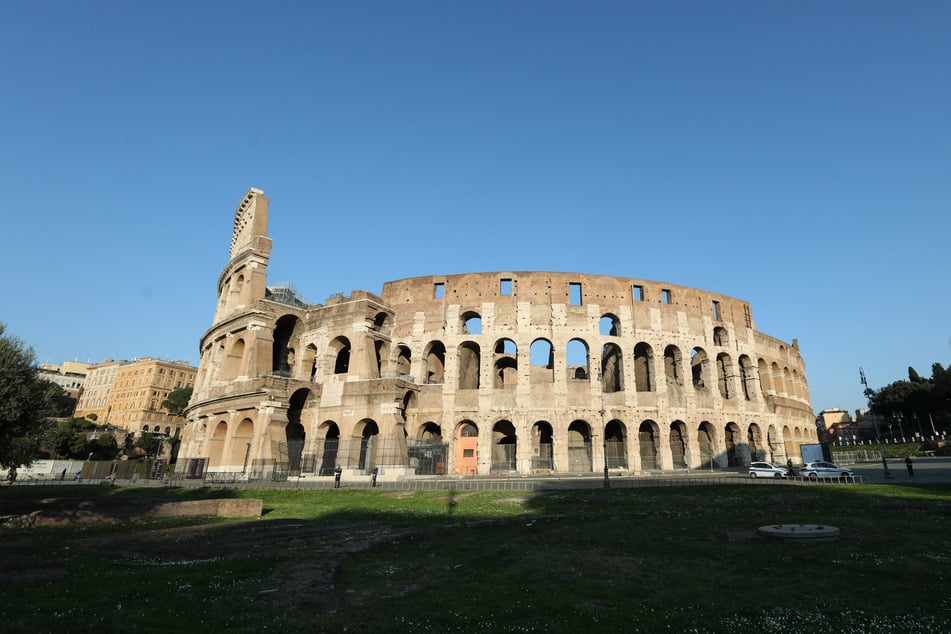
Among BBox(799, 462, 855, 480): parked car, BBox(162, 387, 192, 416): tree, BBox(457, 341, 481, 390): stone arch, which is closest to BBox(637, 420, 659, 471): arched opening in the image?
BBox(799, 462, 855, 480): parked car

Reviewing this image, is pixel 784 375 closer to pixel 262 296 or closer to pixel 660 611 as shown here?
pixel 262 296

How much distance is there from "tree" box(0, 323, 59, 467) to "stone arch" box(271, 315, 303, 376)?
2433 cm

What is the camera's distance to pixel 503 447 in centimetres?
3822

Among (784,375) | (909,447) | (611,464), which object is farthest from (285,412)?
(909,447)

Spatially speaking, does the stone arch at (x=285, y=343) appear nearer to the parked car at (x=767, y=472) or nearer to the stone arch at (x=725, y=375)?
the parked car at (x=767, y=472)

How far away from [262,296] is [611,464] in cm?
3060

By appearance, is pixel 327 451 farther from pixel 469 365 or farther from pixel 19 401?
pixel 19 401

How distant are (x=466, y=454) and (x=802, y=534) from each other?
28.3 metres

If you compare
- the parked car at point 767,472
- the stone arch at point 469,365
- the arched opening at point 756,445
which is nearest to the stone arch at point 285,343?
the stone arch at point 469,365

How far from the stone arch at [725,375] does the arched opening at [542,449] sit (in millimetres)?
15124

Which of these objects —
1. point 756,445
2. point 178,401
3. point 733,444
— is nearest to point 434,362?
point 733,444

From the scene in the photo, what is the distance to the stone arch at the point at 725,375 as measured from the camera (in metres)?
43.3

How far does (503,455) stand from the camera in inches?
1495

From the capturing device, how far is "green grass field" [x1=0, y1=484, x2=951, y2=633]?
5.86 metres
